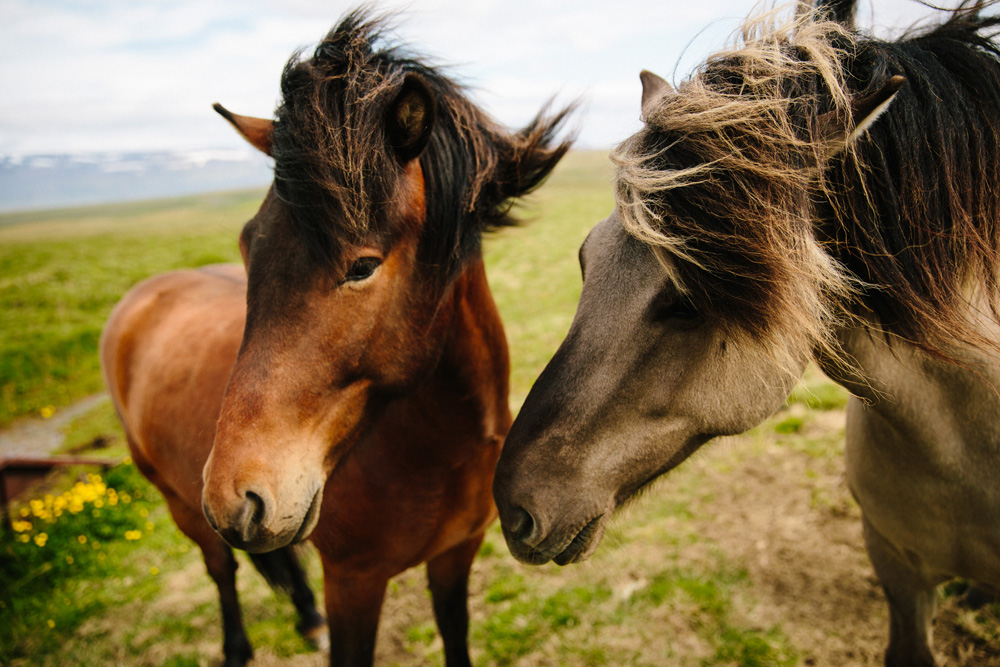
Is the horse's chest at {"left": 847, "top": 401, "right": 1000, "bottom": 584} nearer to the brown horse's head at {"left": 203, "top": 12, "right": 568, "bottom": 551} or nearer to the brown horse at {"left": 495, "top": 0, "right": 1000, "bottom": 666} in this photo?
the brown horse at {"left": 495, "top": 0, "right": 1000, "bottom": 666}

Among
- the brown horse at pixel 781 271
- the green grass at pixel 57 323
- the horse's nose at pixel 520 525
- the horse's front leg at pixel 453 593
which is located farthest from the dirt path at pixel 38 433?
the brown horse at pixel 781 271

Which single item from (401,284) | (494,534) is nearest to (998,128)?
(401,284)

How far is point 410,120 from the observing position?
5.52ft

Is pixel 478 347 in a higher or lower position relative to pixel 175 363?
higher

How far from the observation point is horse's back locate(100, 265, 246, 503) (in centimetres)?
257

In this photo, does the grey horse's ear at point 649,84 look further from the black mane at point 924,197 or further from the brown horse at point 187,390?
the brown horse at point 187,390

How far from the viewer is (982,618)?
114 inches

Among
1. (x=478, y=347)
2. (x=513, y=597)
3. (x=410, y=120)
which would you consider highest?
(x=410, y=120)

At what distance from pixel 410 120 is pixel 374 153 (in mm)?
160

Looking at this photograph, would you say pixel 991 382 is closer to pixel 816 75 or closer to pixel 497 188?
pixel 816 75

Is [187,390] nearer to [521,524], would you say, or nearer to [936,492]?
[521,524]

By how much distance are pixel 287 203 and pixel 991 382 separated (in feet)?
6.69

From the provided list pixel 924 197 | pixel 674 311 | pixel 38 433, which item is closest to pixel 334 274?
pixel 674 311

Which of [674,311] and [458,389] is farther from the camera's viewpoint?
[458,389]
